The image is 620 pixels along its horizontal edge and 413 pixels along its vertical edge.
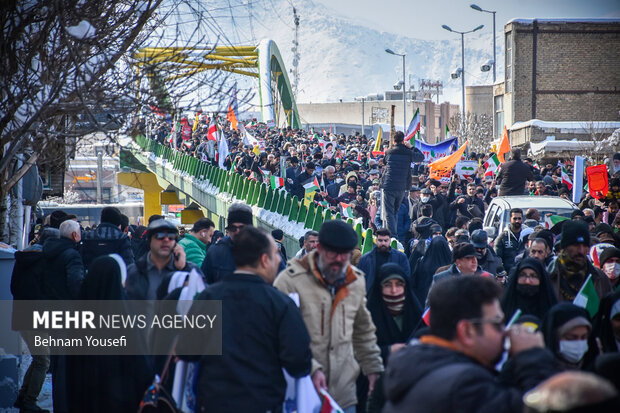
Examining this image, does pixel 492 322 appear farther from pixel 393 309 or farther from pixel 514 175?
pixel 514 175

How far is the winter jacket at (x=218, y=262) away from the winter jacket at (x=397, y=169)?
7.72 metres

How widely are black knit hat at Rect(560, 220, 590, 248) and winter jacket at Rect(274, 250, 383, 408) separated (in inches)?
90.0

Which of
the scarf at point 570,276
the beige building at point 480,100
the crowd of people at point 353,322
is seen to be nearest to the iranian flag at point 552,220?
the crowd of people at point 353,322

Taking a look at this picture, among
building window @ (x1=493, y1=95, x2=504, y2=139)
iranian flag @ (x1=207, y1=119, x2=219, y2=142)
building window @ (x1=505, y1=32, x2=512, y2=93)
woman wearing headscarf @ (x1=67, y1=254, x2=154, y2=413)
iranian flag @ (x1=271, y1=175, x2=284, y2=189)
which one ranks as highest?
building window @ (x1=505, y1=32, x2=512, y2=93)

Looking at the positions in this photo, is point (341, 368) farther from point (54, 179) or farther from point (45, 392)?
point (54, 179)

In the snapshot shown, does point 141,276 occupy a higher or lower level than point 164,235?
lower

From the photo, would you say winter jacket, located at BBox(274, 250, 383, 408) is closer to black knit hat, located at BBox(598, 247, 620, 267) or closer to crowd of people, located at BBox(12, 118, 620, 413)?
crowd of people, located at BBox(12, 118, 620, 413)

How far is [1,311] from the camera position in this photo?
371 inches

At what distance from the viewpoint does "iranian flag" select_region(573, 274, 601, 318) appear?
6.39 meters

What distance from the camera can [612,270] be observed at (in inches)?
292

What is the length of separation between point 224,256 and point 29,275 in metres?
1.93

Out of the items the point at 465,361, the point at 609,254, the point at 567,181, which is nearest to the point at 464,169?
the point at 567,181

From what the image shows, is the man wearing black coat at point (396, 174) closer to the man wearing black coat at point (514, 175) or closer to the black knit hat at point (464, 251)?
the man wearing black coat at point (514, 175)

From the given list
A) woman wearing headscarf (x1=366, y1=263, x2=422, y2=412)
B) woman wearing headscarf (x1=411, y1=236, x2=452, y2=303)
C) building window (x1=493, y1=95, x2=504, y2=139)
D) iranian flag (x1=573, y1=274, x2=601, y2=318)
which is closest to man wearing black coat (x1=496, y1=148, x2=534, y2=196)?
woman wearing headscarf (x1=411, y1=236, x2=452, y2=303)
